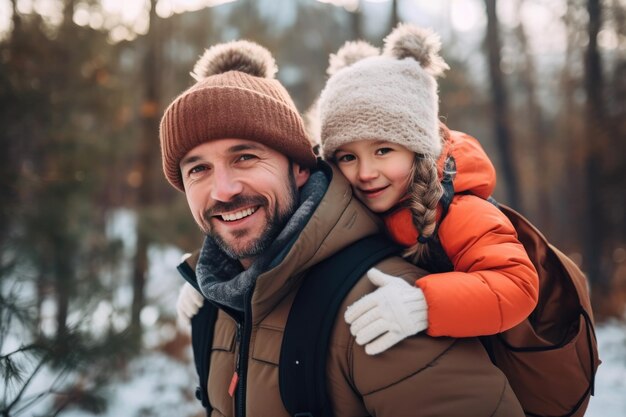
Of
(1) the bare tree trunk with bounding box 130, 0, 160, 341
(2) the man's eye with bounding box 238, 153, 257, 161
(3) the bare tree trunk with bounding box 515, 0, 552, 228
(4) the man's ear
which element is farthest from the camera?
(3) the bare tree trunk with bounding box 515, 0, 552, 228

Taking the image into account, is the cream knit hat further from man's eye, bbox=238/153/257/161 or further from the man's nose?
the man's nose

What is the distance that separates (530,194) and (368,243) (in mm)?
28422

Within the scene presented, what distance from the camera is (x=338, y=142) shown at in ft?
6.15

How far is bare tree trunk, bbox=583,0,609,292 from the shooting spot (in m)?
8.85

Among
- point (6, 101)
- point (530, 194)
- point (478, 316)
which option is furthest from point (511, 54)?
point (478, 316)

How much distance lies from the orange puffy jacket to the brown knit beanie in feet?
2.08

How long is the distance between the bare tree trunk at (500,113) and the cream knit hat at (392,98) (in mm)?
8068

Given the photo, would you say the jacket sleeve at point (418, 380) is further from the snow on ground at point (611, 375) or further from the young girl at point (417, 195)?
the snow on ground at point (611, 375)

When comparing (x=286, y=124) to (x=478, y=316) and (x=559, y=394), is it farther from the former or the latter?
(x=559, y=394)

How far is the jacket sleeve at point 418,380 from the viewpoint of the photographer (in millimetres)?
1299

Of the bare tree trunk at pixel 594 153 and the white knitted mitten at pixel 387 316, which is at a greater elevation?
the bare tree trunk at pixel 594 153

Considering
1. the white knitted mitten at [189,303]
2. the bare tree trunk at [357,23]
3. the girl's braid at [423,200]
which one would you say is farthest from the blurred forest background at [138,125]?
the girl's braid at [423,200]

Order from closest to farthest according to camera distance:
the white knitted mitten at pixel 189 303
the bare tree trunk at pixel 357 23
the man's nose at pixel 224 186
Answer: the man's nose at pixel 224 186 → the white knitted mitten at pixel 189 303 → the bare tree trunk at pixel 357 23

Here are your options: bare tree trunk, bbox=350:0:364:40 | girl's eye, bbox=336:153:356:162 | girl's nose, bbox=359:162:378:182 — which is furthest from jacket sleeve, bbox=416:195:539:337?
bare tree trunk, bbox=350:0:364:40
